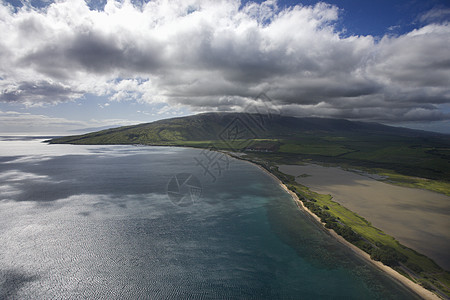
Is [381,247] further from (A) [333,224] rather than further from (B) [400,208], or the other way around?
(B) [400,208]

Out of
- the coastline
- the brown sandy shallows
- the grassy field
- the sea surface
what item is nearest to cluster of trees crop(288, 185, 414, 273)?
the grassy field

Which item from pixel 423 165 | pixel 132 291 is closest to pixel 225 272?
pixel 132 291

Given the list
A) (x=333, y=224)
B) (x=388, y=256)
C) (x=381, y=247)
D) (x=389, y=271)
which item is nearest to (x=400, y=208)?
(x=333, y=224)

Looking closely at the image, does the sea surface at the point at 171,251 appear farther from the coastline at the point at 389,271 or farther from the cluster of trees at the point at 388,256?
the cluster of trees at the point at 388,256

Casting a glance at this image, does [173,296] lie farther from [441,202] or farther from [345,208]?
[441,202]

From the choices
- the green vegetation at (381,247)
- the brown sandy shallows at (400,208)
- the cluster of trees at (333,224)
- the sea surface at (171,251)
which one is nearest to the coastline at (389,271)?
the green vegetation at (381,247)

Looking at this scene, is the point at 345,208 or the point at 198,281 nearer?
the point at 198,281

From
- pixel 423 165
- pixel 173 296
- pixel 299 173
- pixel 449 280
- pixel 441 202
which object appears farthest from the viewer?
pixel 423 165
